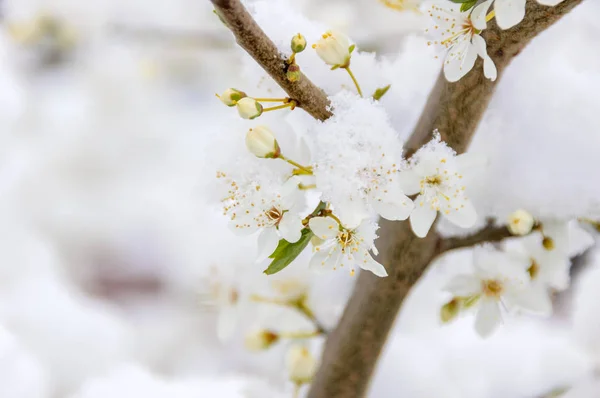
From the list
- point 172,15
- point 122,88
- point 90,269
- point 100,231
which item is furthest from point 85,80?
point 90,269

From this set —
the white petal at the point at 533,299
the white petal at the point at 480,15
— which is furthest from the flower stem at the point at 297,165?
the white petal at the point at 533,299

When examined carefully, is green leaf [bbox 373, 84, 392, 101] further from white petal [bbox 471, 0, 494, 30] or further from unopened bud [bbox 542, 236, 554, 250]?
unopened bud [bbox 542, 236, 554, 250]

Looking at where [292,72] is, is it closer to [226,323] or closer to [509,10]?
[509,10]

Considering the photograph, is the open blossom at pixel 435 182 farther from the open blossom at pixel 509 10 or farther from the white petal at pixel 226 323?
the white petal at pixel 226 323

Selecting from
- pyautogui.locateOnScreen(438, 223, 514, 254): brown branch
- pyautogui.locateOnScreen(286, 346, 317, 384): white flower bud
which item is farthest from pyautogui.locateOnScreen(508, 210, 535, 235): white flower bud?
pyautogui.locateOnScreen(286, 346, 317, 384): white flower bud

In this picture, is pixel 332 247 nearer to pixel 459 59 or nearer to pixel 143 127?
pixel 459 59
